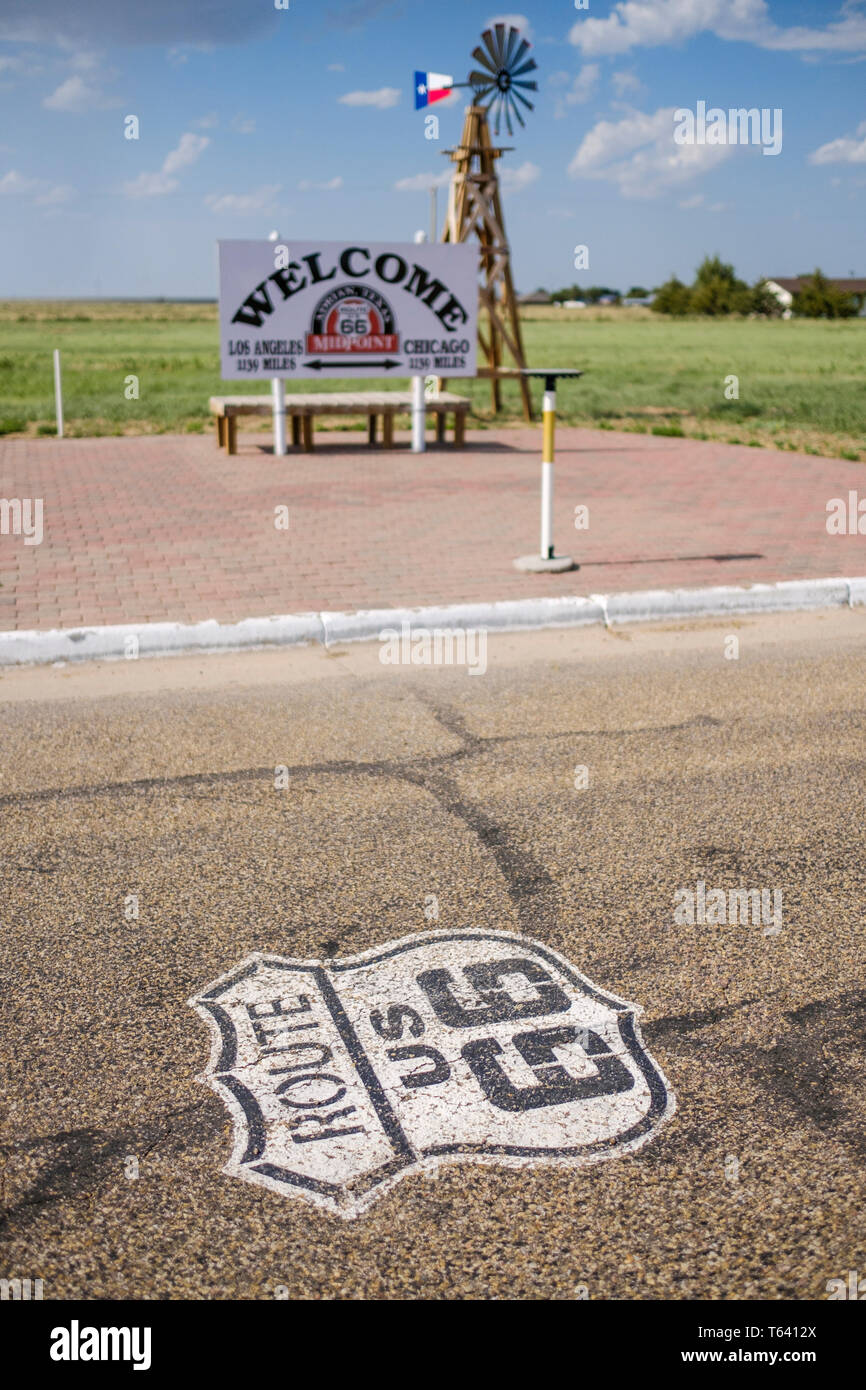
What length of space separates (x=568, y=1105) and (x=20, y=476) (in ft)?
38.9

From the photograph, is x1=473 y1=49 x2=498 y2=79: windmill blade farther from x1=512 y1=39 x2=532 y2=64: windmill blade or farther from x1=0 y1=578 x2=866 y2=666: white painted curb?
x1=0 y1=578 x2=866 y2=666: white painted curb

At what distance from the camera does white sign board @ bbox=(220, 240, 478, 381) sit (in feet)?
44.3

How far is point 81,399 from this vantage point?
78.9 feet

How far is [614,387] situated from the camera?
89.5 ft

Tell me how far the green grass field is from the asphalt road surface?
34.4 ft

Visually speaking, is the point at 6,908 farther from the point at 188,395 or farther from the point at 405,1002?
the point at 188,395

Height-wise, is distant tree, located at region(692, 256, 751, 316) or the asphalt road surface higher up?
distant tree, located at region(692, 256, 751, 316)

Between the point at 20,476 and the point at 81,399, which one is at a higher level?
the point at 81,399

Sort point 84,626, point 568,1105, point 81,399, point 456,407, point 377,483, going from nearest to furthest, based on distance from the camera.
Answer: point 568,1105 → point 84,626 → point 377,483 → point 456,407 → point 81,399

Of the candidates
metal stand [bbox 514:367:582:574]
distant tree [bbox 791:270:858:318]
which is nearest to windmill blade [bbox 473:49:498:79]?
metal stand [bbox 514:367:582:574]

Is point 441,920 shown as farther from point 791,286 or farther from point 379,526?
point 791,286

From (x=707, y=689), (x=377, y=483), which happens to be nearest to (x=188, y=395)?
(x=377, y=483)

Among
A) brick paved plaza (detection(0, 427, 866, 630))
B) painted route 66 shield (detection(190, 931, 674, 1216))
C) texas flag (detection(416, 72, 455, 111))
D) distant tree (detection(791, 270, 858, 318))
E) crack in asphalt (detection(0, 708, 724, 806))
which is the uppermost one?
distant tree (detection(791, 270, 858, 318))

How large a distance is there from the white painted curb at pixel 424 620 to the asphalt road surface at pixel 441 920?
264 mm
